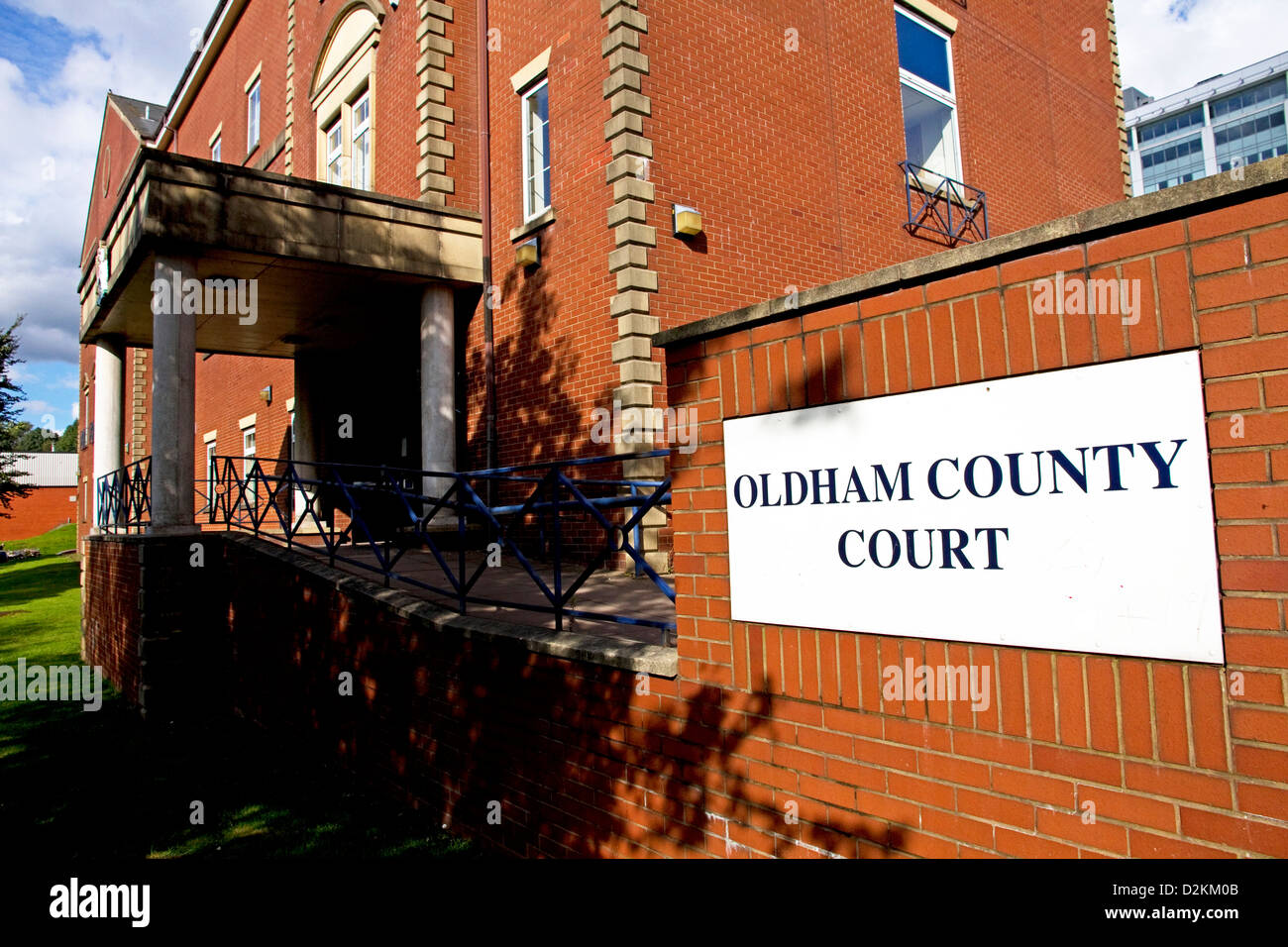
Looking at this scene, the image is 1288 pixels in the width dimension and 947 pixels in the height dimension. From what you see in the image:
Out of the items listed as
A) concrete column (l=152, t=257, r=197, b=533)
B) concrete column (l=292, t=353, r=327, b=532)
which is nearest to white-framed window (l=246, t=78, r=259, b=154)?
concrete column (l=292, t=353, r=327, b=532)

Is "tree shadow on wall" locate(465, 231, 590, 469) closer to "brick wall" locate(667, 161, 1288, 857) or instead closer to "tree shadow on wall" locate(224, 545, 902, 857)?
"tree shadow on wall" locate(224, 545, 902, 857)

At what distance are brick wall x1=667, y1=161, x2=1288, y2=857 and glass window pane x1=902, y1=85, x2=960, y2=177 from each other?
11138 millimetres

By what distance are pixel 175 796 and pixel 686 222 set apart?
694 centimetres

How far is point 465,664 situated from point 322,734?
7.76 ft

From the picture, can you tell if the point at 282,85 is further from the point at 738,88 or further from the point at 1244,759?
the point at 1244,759

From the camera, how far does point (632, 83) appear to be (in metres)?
8.61

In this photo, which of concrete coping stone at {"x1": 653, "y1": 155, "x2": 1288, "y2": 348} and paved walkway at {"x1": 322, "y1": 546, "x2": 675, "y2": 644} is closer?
concrete coping stone at {"x1": 653, "y1": 155, "x2": 1288, "y2": 348}

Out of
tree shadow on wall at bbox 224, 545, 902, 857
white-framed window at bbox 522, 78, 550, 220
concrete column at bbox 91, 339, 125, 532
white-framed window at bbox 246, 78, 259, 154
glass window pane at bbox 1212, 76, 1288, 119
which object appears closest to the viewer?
tree shadow on wall at bbox 224, 545, 902, 857

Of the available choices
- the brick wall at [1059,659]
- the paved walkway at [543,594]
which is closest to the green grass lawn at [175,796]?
the paved walkway at [543,594]

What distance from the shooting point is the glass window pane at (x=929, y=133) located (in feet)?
41.5

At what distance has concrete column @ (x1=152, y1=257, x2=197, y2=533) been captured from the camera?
8688 millimetres

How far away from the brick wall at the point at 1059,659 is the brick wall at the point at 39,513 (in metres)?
64.6

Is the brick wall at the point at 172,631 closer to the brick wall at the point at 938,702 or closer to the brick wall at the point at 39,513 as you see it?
the brick wall at the point at 938,702

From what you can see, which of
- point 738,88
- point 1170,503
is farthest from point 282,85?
point 1170,503
